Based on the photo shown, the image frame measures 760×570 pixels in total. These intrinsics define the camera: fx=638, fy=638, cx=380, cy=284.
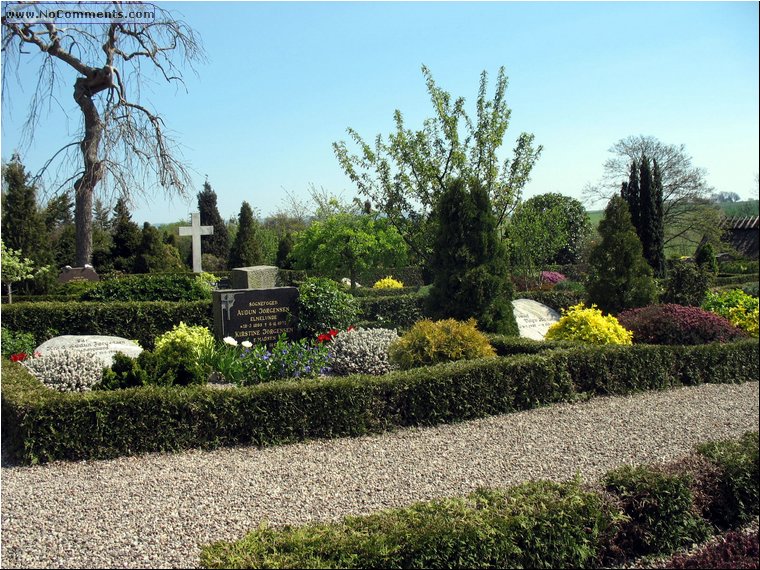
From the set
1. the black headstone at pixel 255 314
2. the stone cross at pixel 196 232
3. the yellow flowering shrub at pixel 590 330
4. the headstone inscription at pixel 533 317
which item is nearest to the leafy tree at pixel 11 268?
the black headstone at pixel 255 314

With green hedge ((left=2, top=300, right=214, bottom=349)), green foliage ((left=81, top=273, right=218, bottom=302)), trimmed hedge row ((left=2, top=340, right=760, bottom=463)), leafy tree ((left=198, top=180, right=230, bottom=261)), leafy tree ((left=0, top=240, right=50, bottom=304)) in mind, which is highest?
leafy tree ((left=198, top=180, right=230, bottom=261))

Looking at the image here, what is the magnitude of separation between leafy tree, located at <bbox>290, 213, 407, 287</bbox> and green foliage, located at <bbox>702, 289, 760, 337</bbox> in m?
9.58

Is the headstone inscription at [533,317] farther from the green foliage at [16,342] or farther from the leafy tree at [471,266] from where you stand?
the green foliage at [16,342]

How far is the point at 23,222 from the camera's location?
A: 17516mm

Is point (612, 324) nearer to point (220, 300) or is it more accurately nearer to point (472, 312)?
point (472, 312)

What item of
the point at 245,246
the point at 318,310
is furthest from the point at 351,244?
the point at 318,310

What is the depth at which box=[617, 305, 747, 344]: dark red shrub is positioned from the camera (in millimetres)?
9031

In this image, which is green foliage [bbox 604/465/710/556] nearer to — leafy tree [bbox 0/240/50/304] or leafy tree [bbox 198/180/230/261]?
leafy tree [bbox 0/240/50/304]

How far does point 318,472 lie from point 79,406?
222 centimetres

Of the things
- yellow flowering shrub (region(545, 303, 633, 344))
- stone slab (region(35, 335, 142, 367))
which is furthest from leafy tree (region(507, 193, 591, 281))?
stone slab (region(35, 335, 142, 367))

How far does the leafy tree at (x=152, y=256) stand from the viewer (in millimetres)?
22438

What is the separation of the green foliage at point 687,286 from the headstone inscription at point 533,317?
2.31 meters

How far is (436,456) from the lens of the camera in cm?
538

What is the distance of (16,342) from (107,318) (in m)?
1.46
